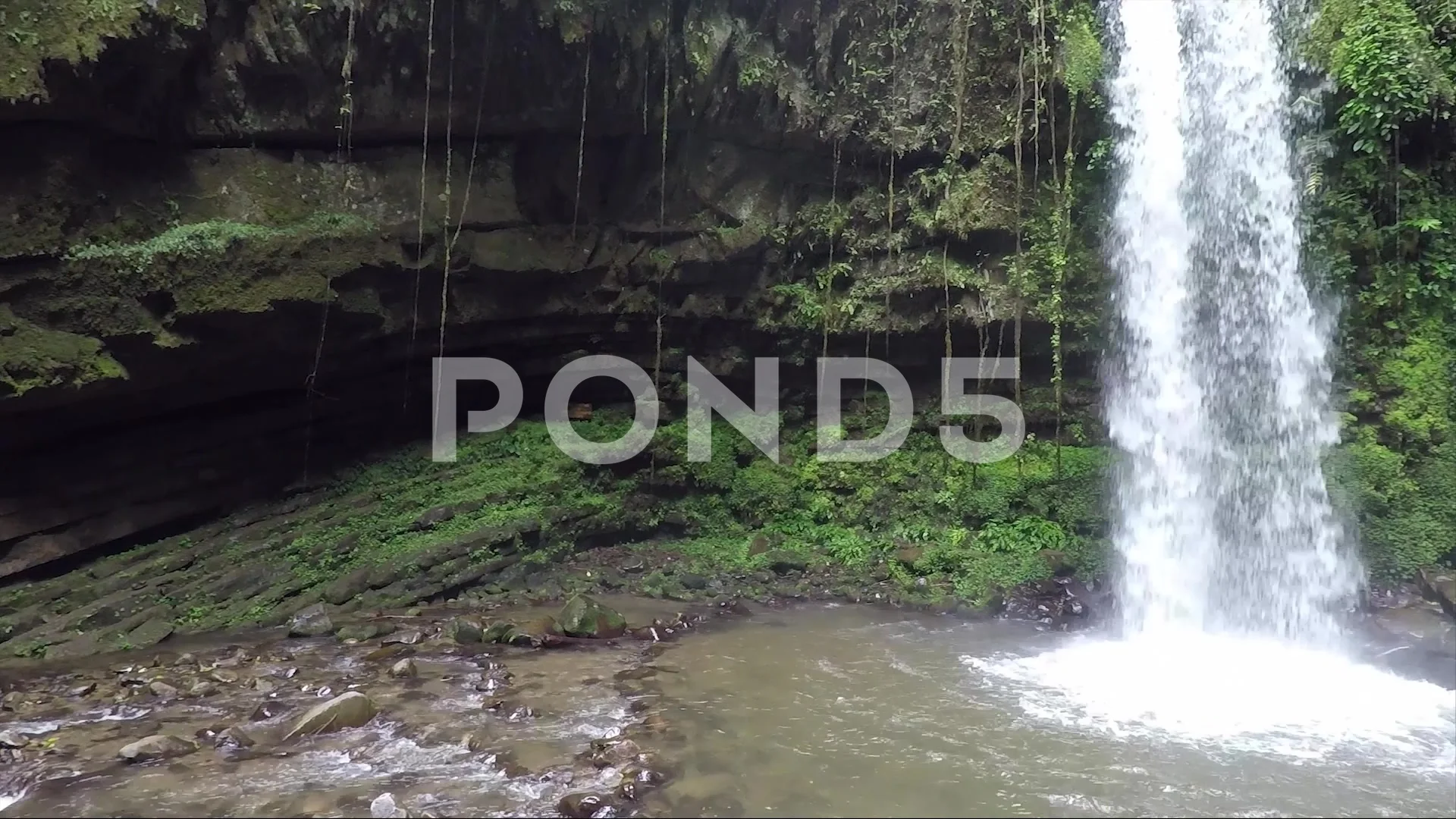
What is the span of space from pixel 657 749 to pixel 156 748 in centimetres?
324

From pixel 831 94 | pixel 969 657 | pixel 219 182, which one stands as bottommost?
pixel 969 657

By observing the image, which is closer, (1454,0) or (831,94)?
(1454,0)

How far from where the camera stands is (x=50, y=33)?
713cm

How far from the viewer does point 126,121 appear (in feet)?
26.7

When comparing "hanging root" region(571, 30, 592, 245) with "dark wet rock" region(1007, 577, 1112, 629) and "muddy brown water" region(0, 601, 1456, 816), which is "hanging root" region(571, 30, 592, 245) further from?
"dark wet rock" region(1007, 577, 1112, 629)

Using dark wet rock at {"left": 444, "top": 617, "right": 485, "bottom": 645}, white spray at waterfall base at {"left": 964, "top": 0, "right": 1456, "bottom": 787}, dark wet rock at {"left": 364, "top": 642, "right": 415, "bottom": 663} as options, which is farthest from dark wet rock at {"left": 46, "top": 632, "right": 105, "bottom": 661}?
white spray at waterfall base at {"left": 964, "top": 0, "right": 1456, "bottom": 787}

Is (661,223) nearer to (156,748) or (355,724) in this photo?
(355,724)

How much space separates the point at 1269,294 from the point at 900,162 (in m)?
4.69

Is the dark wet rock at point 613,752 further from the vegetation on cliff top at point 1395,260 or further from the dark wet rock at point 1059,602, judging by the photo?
the vegetation on cliff top at point 1395,260

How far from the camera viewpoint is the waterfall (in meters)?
9.32

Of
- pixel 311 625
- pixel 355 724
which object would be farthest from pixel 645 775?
pixel 311 625

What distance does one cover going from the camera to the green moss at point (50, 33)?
700 centimetres

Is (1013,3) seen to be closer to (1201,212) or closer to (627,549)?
(1201,212)

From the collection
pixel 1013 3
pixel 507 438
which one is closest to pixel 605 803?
pixel 507 438
